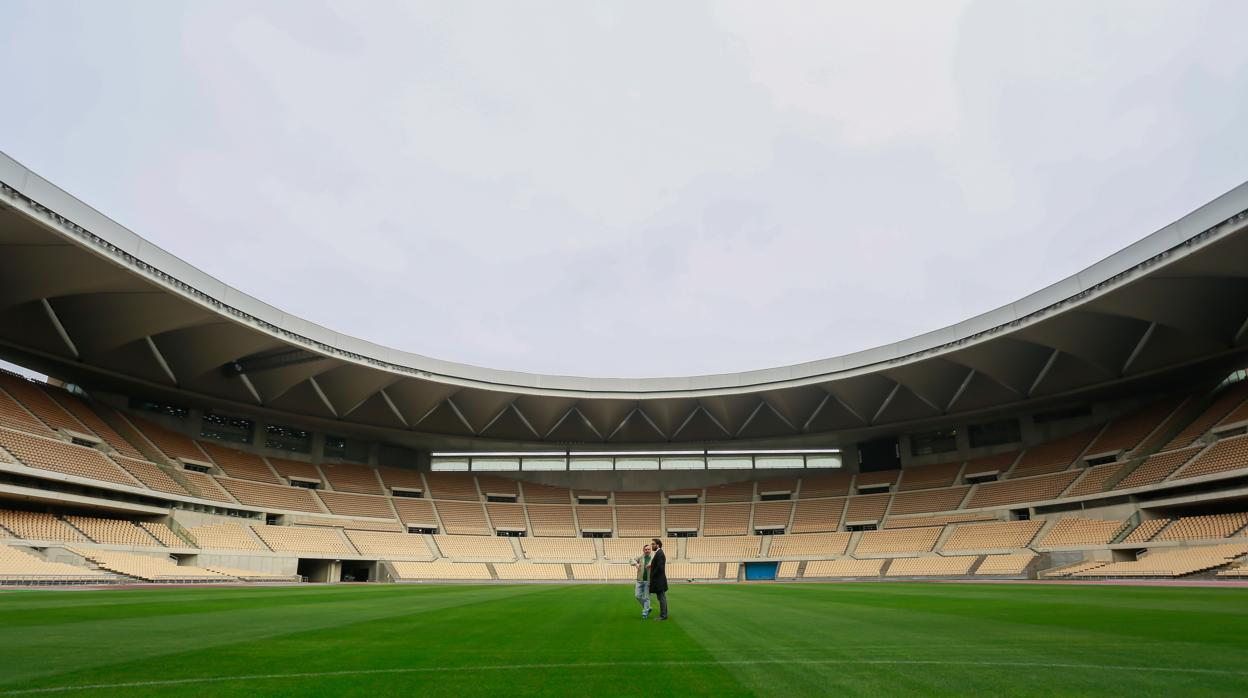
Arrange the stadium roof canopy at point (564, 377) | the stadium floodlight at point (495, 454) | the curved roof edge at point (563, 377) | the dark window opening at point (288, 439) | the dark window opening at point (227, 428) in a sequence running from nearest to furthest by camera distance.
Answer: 1. the curved roof edge at point (563, 377)
2. the stadium roof canopy at point (564, 377)
3. the dark window opening at point (227, 428)
4. the dark window opening at point (288, 439)
5. the stadium floodlight at point (495, 454)

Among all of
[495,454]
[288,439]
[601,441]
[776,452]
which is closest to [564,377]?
[601,441]

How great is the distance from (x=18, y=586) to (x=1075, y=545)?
4339 centimetres

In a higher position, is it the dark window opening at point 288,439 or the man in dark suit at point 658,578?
the dark window opening at point 288,439

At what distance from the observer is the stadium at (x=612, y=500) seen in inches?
254

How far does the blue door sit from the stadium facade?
248 millimetres

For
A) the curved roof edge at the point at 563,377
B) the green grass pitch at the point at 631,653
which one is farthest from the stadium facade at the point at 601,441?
the green grass pitch at the point at 631,653

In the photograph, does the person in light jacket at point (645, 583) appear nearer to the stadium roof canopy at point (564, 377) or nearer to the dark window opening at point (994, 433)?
the stadium roof canopy at point (564, 377)

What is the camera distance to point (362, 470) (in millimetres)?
50562

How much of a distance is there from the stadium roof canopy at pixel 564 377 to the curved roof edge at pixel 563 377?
81 mm

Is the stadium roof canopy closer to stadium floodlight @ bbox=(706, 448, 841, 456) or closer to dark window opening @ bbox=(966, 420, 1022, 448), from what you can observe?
stadium floodlight @ bbox=(706, 448, 841, 456)

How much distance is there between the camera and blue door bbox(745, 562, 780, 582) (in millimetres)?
44500

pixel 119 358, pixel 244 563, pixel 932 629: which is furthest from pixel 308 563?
pixel 932 629

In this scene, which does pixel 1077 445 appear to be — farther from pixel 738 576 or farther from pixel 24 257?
pixel 24 257

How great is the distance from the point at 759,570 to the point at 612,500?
14664mm
